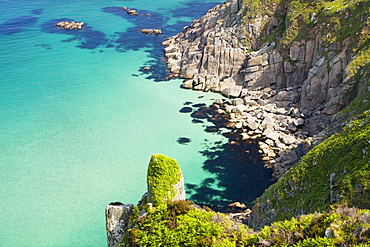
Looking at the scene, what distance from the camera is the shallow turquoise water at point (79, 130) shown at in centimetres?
4288

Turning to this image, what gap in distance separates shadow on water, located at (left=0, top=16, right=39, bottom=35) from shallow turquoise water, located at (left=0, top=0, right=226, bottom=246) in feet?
18.3

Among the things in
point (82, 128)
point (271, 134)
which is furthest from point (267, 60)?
point (82, 128)

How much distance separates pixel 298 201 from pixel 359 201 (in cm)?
582

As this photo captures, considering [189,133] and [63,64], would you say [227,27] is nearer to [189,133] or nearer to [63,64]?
[189,133]

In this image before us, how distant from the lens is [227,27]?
76.4 meters

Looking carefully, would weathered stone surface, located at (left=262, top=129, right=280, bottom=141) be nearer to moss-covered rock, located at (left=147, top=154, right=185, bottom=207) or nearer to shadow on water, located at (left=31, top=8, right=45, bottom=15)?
moss-covered rock, located at (left=147, top=154, right=185, bottom=207)

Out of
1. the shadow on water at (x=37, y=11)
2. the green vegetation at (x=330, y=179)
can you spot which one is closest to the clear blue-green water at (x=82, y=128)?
the green vegetation at (x=330, y=179)

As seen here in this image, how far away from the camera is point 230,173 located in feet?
156

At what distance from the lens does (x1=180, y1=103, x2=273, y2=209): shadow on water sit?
43438mm

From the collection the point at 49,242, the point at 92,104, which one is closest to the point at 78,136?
the point at 92,104

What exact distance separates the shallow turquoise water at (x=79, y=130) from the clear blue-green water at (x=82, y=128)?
0.50 ft

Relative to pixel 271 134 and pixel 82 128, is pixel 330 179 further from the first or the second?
pixel 82 128

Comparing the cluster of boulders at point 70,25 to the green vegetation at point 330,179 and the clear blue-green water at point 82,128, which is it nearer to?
the clear blue-green water at point 82,128

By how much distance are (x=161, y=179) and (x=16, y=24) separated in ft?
377
